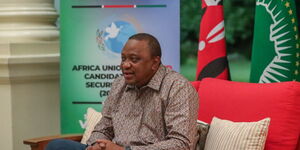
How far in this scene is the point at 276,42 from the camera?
3.78m

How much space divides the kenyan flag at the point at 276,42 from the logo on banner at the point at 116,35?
2.67 feet

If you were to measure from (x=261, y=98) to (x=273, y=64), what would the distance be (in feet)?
2.34

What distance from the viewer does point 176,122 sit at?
288 centimetres

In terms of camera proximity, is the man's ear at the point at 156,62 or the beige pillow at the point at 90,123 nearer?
the man's ear at the point at 156,62

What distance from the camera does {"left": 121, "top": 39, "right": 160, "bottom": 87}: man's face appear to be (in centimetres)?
299

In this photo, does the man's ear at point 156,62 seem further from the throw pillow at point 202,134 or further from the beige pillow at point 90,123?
the beige pillow at point 90,123

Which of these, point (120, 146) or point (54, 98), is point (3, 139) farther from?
→ point (120, 146)

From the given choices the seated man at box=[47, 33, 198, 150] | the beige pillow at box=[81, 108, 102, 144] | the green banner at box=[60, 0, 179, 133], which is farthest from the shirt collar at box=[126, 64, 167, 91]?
the green banner at box=[60, 0, 179, 133]

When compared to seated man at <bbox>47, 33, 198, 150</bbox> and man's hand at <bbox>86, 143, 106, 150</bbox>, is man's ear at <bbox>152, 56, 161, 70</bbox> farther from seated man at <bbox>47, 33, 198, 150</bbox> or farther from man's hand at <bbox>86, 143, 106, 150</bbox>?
man's hand at <bbox>86, 143, 106, 150</bbox>

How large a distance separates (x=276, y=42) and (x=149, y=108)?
1.10 metres

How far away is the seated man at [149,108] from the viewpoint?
2895mm

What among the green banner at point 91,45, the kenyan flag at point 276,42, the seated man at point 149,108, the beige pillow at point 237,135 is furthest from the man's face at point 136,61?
the green banner at point 91,45

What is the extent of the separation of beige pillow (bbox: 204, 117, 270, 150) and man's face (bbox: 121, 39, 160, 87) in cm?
43

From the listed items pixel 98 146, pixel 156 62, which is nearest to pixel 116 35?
pixel 156 62
